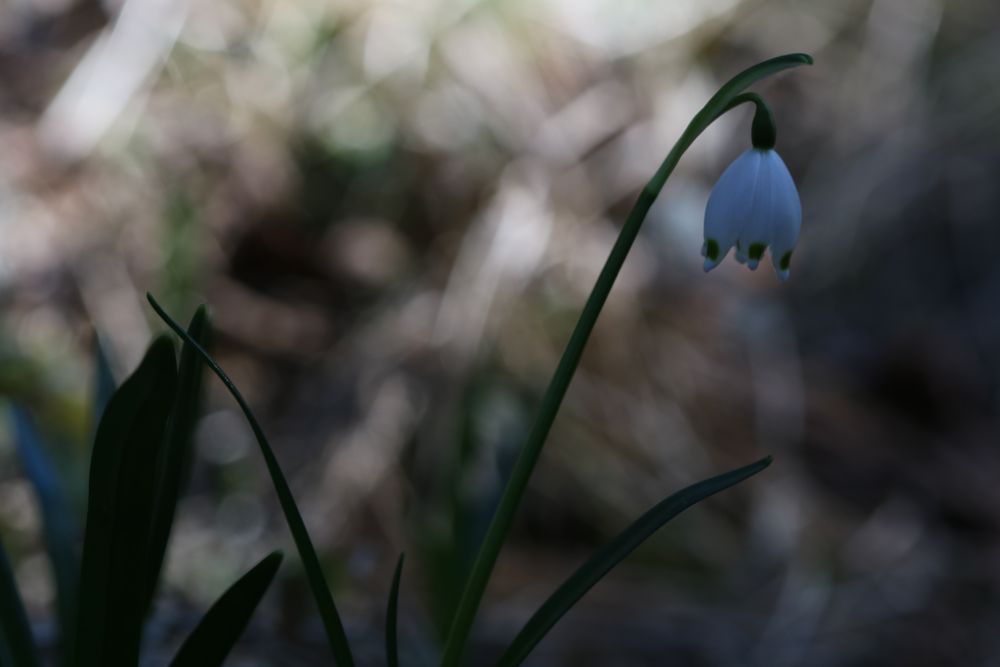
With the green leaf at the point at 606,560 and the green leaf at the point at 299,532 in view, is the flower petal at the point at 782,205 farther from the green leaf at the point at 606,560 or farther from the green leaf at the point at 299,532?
the green leaf at the point at 299,532

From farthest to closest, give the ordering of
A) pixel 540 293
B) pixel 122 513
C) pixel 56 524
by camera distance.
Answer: pixel 540 293 < pixel 56 524 < pixel 122 513

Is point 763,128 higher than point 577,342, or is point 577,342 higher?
point 763,128

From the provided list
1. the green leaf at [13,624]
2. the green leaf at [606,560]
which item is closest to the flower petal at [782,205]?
the green leaf at [606,560]

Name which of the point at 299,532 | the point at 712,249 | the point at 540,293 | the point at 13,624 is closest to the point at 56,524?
the point at 13,624

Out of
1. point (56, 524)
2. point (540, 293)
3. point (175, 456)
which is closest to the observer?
point (175, 456)

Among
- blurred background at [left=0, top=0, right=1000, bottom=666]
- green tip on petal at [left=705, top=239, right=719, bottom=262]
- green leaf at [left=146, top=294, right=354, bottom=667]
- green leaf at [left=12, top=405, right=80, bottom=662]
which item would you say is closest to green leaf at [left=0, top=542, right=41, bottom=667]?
green leaf at [left=12, top=405, right=80, bottom=662]

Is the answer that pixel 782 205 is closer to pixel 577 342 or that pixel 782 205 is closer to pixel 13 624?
pixel 577 342

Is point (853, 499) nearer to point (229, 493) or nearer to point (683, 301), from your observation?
point (683, 301)
